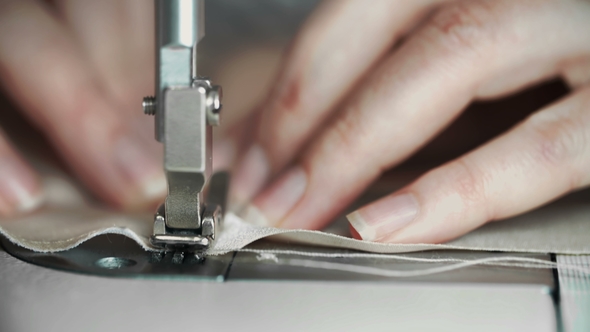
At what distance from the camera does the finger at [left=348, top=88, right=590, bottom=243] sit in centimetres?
55

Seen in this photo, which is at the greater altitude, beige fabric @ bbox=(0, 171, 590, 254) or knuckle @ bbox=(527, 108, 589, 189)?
knuckle @ bbox=(527, 108, 589, 189)

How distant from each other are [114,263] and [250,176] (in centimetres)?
32

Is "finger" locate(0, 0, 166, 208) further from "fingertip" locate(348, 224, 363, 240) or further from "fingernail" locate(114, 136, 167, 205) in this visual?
"fingertip" locate(348, 224, 363, 240)

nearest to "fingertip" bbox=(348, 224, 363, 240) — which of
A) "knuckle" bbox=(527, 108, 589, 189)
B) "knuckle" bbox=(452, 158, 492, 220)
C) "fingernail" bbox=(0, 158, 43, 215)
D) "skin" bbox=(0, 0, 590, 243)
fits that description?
"skin" bbox=(0, 0, 590, 243)

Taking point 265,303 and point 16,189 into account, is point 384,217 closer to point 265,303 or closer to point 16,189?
point 265,303

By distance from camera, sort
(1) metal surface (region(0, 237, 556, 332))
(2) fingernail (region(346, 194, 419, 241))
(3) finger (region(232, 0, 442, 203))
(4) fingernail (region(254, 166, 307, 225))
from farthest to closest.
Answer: (3) finger (region(232, 0, 442, 203))
(4) fingernail (region(254, 166, 307, 225))
(2) fingernail (region(346, 194, 419, 241))
(1) metal surface (region(0, 237, 556, 332))

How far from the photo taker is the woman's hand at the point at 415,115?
0.59 meters

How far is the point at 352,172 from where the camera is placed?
0.69 metres

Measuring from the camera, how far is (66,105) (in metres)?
0.71

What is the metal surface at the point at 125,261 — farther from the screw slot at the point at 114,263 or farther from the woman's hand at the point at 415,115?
the woman's hand at the point at 415,115

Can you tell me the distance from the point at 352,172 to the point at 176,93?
12.3 inches

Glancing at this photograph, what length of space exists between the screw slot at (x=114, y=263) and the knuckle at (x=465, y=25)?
Result: 0.46 metres

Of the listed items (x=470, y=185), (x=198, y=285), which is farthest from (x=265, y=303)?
(x=470, y=185)

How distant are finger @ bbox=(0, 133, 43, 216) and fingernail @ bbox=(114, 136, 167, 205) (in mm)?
107
